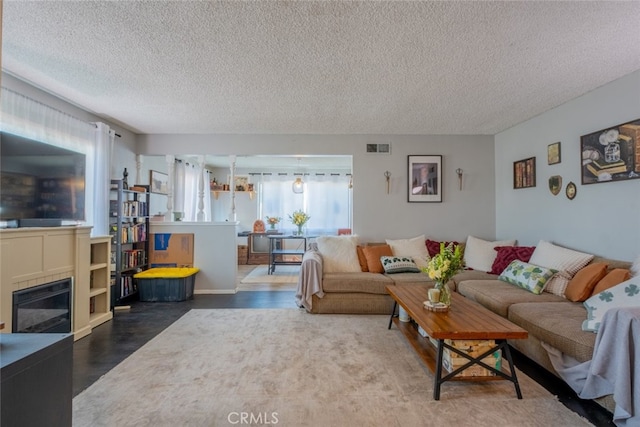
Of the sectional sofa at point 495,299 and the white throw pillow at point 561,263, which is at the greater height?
the white throw pillow at point 561,263

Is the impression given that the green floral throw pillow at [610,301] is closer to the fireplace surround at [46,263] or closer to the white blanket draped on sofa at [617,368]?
the white blanket draped on sofa at [617,368]

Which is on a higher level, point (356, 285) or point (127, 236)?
Answer: point (127, 236)

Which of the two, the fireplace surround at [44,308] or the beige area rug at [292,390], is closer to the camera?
the beige area rug at [292,390]

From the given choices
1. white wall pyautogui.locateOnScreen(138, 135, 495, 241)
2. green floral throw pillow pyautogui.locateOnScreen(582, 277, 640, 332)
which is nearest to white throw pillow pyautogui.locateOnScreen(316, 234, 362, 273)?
white wall pyautogui.locateOnScreen(138, 135, 495, 241)

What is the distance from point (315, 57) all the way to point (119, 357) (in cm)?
291

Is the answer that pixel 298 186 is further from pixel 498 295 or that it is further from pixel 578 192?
pixel 578 192

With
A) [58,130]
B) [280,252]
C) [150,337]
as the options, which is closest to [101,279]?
[150,337]

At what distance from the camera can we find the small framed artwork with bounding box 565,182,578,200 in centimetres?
335

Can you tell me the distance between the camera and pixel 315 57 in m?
2.47

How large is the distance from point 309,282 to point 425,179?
2.44 m

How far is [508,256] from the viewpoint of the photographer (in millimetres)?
3814

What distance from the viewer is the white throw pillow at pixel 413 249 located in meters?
4.29

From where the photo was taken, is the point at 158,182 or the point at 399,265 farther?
the point at 158,182

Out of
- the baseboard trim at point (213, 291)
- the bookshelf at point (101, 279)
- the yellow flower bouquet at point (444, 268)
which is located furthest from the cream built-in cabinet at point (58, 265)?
the yellow flower bouquet at point (444, 268)
